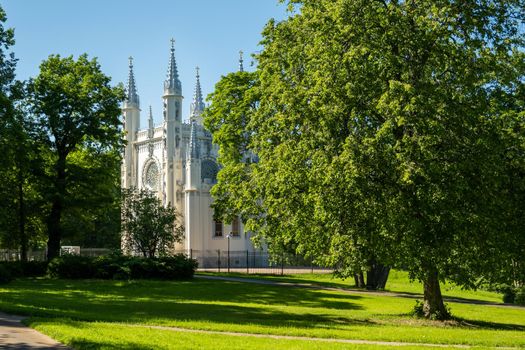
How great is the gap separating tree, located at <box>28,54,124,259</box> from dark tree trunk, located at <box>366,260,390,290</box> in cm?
1714

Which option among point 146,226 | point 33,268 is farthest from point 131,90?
point 33,268

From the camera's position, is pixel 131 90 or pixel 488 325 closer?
pixel 488 325

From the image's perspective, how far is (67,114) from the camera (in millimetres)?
39375

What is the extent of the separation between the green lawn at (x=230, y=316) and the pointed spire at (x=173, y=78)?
4345cm

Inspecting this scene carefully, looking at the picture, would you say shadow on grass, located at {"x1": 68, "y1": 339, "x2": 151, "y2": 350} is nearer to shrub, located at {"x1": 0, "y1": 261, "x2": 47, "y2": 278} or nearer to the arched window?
shrub, located at {"x1": 0, "y1": 261, "x2": 47, "y2": 278}

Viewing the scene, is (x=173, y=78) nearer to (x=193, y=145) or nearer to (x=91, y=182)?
(x=193, y=145)

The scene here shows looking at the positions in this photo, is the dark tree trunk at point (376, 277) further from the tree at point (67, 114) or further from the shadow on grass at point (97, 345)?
the shadow on grass at point (97, 345)

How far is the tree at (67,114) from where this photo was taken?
128 feet

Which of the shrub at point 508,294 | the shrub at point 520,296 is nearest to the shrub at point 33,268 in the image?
the shrub at point 508,294

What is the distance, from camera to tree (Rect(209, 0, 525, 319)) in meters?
17.7

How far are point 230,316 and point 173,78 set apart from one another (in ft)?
188

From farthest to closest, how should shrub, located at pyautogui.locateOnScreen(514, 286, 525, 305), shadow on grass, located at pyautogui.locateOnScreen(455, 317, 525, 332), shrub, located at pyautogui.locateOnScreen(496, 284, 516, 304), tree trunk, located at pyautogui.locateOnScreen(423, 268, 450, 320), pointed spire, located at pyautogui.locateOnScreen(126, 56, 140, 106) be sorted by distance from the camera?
pointed spire, located at pyautogui.locateOnScreen(126, 56, 140, 106), shrub, located at pyautogui.locateOnScreen(496, 284, 516, 304), shrub, located at pyautogui.locateOnScreen(514, 286, 525, 305), tree trunk, located at pyautogui.locateOnScreen(423, 268, 450, 320), shadow on grass, located at pyautogui.locateOnScreen(455, 317, 525, 332)

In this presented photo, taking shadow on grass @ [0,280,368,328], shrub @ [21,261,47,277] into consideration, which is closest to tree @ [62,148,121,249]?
shrub @ [21,261,47,277]

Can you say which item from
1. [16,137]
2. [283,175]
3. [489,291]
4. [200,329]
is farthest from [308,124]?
[489,291]
